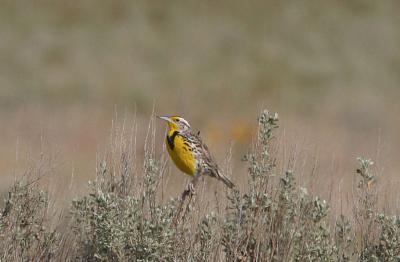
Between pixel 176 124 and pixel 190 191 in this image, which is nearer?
pixel 190 191

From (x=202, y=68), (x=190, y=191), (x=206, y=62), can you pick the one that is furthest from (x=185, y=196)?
(x=206, y=62)

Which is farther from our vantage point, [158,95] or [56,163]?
[158,95]

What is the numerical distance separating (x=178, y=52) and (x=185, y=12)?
1870 millimetres

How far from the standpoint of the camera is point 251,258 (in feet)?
20.2

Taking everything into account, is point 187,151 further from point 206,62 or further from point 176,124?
point 206,62

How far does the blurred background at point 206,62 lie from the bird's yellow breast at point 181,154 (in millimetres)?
11145

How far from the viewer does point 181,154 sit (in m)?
7.76

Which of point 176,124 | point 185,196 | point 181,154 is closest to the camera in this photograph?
point 185,196

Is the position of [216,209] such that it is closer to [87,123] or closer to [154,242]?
[154,242]

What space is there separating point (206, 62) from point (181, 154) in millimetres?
18302

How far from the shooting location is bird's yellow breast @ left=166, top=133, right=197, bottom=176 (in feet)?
25.4

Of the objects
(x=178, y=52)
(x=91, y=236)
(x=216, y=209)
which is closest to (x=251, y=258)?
(x=216, y=209)

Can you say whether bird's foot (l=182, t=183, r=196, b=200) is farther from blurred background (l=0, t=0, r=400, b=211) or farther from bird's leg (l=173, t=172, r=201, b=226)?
blurred background (l=0, t=0, r=400, b=211)

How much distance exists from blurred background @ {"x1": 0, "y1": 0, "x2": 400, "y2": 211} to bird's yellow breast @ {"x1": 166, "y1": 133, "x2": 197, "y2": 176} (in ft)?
36.6
